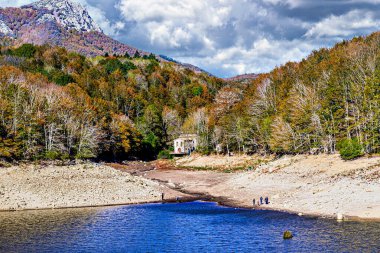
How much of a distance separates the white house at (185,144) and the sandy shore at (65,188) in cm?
6932

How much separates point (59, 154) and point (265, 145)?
45933 millimetres

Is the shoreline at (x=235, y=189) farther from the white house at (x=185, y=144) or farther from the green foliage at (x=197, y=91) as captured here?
the green foliage at (x=197, y=91)

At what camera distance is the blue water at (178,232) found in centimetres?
3009

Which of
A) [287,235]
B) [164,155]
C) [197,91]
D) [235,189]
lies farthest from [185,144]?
[287,235]

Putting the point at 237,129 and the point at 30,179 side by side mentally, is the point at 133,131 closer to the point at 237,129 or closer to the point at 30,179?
the point at 237,129

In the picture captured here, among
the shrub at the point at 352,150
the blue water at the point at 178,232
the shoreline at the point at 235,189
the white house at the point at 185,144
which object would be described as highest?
the white house at the point at 185,144

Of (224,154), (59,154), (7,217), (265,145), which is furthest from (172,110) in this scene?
(7,217)

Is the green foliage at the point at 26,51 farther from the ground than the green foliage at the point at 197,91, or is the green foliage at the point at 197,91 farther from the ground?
the green foliage at the point at 26,51

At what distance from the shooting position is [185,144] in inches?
5399

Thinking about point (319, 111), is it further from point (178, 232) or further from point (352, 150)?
point (178, 232)

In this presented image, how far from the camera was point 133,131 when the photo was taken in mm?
125000

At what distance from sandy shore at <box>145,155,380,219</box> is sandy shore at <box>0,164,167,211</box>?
10719 mm

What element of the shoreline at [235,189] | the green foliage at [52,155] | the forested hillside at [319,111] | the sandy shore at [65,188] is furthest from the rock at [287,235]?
the green foliage at [52,155]

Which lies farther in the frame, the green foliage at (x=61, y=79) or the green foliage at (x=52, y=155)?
the green foliage at (x=61, y=79)
